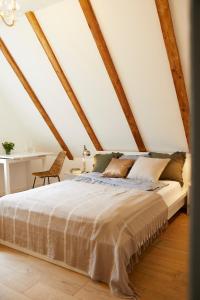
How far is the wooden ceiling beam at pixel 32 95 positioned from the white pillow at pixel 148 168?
6.19 ft

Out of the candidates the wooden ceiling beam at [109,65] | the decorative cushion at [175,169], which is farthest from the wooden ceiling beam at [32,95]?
the decorative cushion at [175,169]

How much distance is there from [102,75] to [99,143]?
1.46 metres

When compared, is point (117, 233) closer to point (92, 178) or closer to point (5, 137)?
point (92, 178)

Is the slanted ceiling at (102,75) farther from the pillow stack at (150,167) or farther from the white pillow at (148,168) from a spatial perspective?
the white pillow at (148,168)

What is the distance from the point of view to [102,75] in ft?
12.0

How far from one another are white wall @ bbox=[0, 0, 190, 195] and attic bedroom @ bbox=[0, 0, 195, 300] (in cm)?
2

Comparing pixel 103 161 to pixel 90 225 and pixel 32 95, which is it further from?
pixel 90 225

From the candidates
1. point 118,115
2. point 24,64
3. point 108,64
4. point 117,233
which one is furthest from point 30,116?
point 117,233

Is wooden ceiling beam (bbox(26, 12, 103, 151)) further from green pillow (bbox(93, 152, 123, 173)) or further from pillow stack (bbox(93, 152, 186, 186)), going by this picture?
pillow stack (bbox(93, 152, 186, 186))

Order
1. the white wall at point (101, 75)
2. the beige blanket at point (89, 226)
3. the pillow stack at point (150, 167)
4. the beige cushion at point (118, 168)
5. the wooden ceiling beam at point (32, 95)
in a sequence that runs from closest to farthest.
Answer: the beige blanket at point (89, 226), the white wall at point (101, 75), the pillow stack at point (150, 167), the beige cushion at point (118, 168), the wooden ceiling beam at point (32, 95)

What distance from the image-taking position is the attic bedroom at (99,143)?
2.19m

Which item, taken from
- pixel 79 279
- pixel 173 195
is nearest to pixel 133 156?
pixel 173 195

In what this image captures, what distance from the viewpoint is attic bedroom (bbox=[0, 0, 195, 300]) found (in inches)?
86.3

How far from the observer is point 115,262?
6.75 ft
